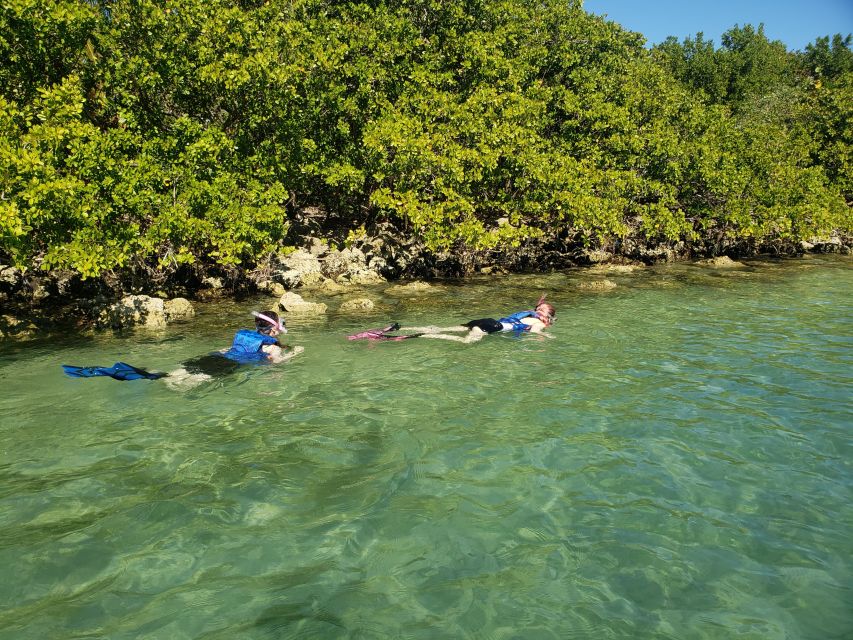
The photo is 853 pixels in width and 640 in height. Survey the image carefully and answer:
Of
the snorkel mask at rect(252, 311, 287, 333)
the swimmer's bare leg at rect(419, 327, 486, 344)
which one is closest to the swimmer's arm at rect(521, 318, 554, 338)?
the swimmer's bare leg at rect(419, 327, 486, 344)

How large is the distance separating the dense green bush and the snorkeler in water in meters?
6.48

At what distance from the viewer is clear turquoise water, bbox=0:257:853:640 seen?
15.4 feet

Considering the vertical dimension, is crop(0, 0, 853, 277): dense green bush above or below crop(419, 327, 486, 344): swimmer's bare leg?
above

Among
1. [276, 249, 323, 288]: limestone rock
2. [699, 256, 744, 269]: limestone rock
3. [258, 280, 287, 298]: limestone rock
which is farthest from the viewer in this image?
[699, 256, 744, 269]: limestone rock

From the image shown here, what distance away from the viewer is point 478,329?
13.9 metres

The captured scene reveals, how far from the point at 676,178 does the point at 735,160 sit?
4554 millimetres

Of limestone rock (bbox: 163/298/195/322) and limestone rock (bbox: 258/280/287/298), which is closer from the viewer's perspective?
limestone rock (bbox: 163/298/195/322)

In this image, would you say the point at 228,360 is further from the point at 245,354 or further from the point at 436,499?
the point at 436,499

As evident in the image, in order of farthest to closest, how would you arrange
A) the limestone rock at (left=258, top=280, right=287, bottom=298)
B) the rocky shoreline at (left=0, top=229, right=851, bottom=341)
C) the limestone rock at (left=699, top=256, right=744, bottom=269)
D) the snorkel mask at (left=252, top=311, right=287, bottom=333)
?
the limestone rock at (left=699, top=256, right=744, bottom=269) < the limestone rock at (left=258, top=280, right=287, bottom=298) < the rocky shoreline at (left=0, top=229, right=851, bottom=341) < the snorkel mask at (left=252, top=311, right=287, bottom=333)

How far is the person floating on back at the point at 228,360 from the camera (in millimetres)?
10077

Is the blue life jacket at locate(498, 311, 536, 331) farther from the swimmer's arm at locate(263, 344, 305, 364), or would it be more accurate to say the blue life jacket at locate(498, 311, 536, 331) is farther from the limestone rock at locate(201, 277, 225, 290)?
the limestone rock at locate(201, 277, 225, 290)

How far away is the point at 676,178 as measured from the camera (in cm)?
2906

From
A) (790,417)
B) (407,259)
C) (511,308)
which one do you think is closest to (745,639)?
(790,417)

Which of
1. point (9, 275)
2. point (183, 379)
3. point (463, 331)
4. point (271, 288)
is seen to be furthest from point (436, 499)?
point (9, 275)
